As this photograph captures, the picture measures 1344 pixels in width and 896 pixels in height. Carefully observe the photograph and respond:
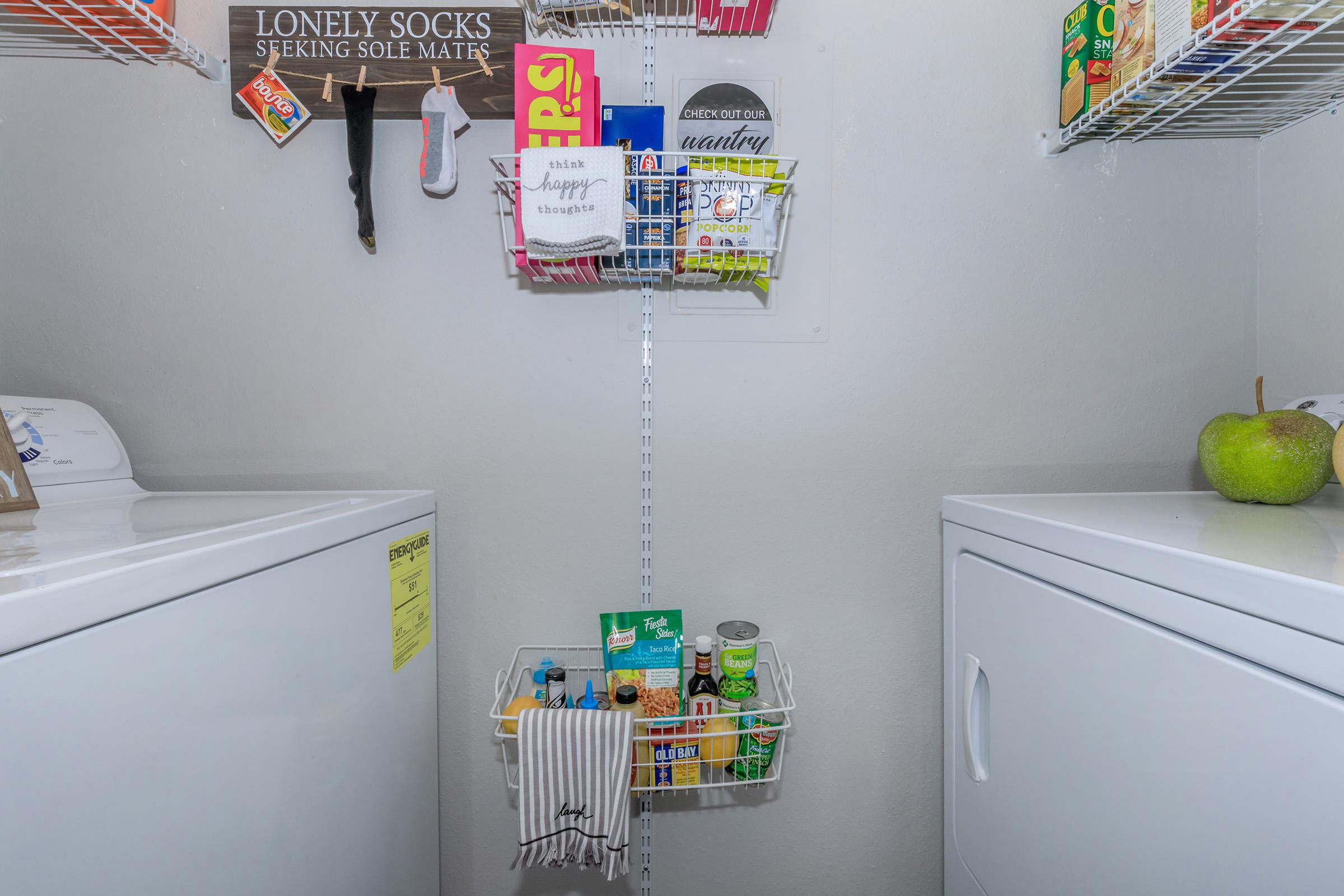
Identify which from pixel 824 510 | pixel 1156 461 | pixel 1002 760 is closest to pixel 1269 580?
pixel 1002 760

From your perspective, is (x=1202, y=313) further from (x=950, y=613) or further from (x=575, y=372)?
(x=575, y=372)

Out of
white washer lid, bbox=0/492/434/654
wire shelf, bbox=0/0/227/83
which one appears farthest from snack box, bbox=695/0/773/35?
white washer lid, bbox=0/492/434/654

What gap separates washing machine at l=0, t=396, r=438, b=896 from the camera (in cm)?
48

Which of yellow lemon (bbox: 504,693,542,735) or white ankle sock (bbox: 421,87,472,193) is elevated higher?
white ankle sock (bbox: 421,87,472,193)

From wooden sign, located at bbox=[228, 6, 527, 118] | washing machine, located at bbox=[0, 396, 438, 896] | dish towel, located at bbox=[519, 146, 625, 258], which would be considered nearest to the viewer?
washing machine, located at bbox=[0, 396, 438, 896]

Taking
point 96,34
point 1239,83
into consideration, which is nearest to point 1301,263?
point 1239,83

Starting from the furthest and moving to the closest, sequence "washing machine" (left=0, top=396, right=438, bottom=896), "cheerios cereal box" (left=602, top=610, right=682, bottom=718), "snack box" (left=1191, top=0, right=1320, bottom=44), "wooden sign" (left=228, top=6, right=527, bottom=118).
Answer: "wooden sign" (left=228, top=6, right=527, bottom=118)
"cheerios cereal box" (left=602, top=610, right=682, bottom=718)
"snack box" (left=1191, top=0, right=1320, bottom=44)
"washing machine" (left=0, top=396, right=438, bottom=896)

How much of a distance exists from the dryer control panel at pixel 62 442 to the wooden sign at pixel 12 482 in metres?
0.03

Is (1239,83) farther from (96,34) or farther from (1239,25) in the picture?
(96,34)

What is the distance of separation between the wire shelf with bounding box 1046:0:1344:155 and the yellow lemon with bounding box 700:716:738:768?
1.24 meters

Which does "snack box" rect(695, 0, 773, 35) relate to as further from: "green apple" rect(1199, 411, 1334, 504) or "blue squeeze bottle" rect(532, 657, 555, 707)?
"blue squeeze bottle" rect(532, 657, 555, 707)

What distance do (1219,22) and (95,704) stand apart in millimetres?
1509

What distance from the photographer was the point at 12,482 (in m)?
0.89

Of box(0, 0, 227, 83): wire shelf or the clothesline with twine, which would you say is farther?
the clothesline with twine
